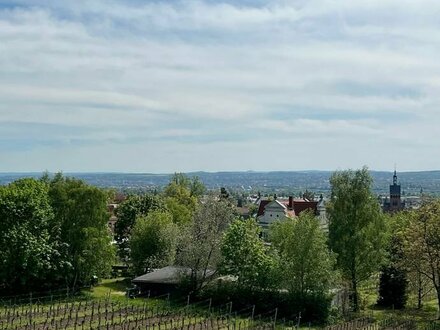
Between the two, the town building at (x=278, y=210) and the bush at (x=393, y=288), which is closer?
the bush at (x=393, y=288)

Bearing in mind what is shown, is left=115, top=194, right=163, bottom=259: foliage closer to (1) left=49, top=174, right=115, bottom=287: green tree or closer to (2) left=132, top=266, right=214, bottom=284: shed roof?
(2) left=132, top=266, right=214, bottom=284: shed roof

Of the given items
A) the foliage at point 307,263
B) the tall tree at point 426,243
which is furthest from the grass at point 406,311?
the foliage at point 307,263

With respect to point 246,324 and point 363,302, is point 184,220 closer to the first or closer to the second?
point 363,302

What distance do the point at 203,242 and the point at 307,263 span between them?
267 inches

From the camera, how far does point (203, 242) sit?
37562mm

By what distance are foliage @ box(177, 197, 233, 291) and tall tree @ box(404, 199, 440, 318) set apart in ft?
36.7

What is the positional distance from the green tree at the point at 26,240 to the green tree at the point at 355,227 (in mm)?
17900

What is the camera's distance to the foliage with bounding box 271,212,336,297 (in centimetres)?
3447

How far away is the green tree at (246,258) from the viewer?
35.9m

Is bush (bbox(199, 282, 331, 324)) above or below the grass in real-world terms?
above

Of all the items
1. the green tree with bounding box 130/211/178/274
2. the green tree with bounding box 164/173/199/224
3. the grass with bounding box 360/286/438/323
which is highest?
the green tree with bounding box 164/173/199/224

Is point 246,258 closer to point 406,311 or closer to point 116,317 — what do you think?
point 116,317

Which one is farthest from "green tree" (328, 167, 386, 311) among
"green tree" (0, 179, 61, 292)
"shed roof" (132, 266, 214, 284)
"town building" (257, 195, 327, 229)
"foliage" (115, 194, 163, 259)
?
"town building" (257, 195, 327, 229)

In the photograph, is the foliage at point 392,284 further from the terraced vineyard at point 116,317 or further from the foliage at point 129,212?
the foliage at point 129,212
